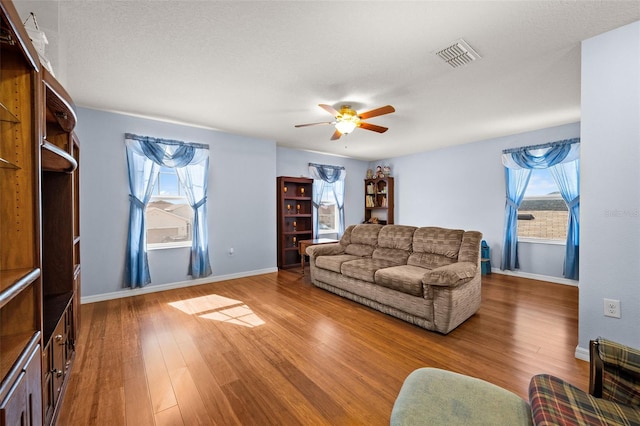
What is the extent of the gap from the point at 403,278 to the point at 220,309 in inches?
88.2

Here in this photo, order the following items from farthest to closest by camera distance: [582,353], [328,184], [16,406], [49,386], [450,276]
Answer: [328,184] → [450,276] → [582,353] → [49,386] → [16,406]

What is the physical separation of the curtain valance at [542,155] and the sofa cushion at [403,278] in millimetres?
3079

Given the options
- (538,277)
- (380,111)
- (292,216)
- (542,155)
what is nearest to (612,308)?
(380,111)

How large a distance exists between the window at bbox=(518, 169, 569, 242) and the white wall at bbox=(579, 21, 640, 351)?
2923 millimetres

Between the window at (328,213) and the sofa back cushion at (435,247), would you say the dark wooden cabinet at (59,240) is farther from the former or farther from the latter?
the window at (328,213)

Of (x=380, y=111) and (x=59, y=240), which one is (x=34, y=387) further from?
(x=380, y=111)

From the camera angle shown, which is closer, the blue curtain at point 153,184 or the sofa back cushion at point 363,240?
the blue curtain at point 153,184

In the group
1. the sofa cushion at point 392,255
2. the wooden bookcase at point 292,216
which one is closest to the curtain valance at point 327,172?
the wooden bookcase at point 292,216

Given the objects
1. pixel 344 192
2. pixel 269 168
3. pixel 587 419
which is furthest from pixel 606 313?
pixel 344 192

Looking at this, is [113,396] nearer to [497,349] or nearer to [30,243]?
[30,243]

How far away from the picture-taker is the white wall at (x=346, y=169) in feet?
19.6

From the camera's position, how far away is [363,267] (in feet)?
11.5

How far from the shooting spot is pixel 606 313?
2.08m

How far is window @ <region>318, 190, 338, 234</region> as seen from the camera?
21.9 feet
